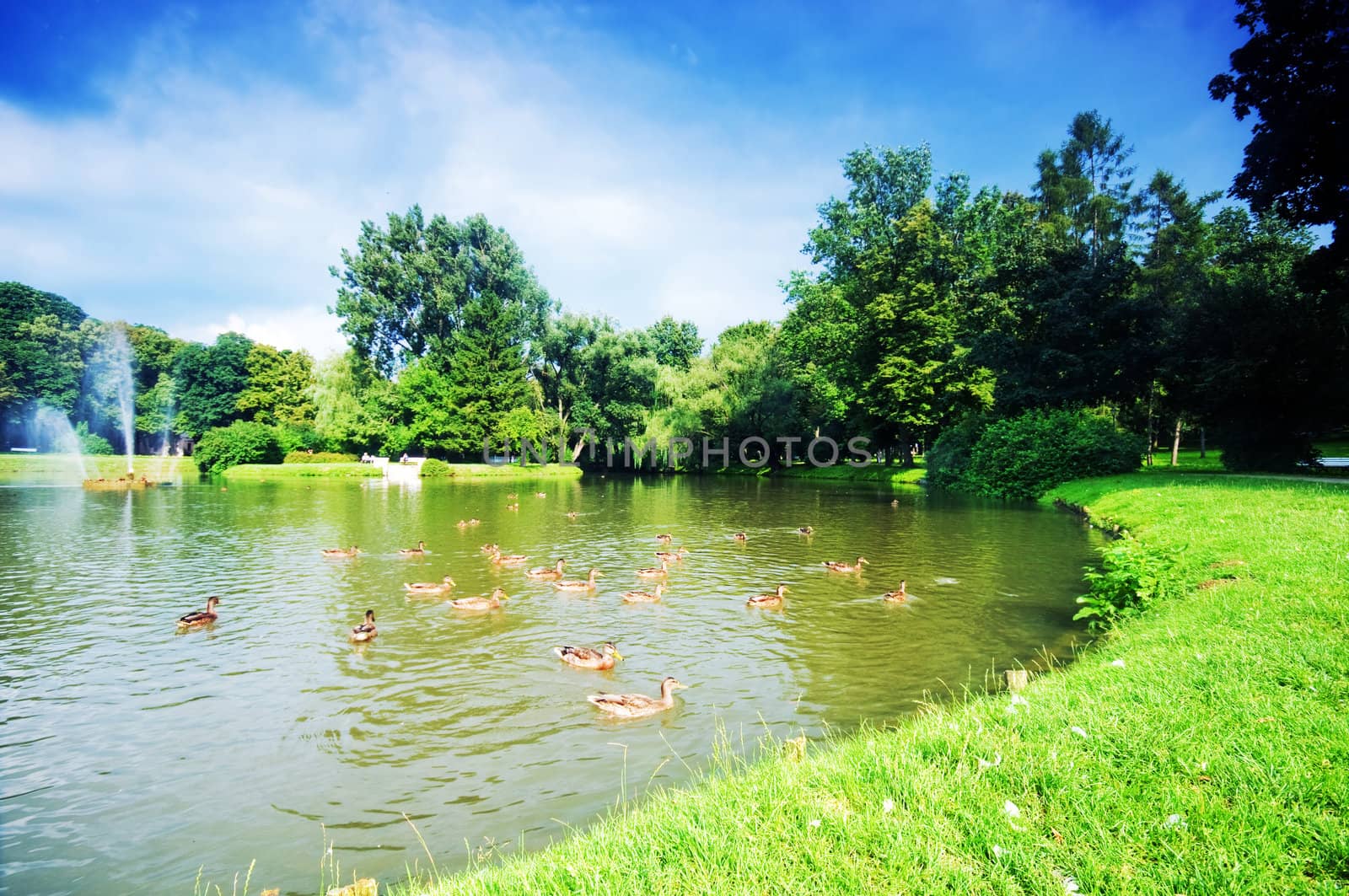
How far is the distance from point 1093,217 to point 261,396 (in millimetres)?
94183

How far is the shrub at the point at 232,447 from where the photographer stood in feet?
223

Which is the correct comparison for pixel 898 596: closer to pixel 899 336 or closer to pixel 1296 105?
pixel 1296 105

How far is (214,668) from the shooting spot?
11234 millimetres

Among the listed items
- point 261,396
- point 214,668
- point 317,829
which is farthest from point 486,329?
point 317,829

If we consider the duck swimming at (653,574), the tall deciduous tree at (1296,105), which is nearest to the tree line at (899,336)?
the tall deciduous tree at (1296,105)

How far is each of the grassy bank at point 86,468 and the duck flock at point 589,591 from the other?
162 feet

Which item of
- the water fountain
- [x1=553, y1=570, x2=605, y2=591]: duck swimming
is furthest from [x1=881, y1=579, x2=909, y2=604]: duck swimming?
the water fountain

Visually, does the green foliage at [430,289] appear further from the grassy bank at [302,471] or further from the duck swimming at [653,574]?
the duck swimming at [653,574]

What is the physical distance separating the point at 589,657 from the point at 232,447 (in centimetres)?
7196

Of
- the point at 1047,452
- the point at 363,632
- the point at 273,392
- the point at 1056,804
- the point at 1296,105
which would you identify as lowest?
the point at 363,632

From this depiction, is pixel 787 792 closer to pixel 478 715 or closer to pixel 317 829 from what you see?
pixel 317 829

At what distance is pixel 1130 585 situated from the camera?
1219 centimetres

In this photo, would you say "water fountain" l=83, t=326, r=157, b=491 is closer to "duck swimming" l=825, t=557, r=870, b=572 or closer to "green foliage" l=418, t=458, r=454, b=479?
"green foliage" l=418, t=458, r=454, b=479

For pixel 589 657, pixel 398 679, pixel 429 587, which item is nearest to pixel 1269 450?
pixel 589 657
